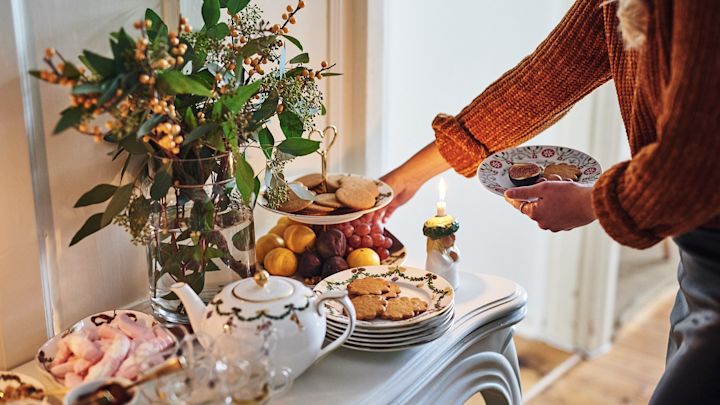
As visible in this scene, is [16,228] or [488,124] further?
[488,124]

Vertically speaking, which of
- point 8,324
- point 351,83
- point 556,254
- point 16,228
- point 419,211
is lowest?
point 556,254

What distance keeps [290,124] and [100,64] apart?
0.38m

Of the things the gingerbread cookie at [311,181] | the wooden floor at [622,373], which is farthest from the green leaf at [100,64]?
the wooden floor at [622,373]

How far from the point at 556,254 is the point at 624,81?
1.58 metres

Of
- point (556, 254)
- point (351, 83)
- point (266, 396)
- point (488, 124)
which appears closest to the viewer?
point (266, 396)

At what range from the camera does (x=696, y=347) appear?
1.13 metres

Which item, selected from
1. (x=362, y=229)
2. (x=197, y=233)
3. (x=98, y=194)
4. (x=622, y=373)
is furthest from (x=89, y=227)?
(x=622, y=373)

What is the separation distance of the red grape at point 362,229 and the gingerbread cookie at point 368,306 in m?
0.23

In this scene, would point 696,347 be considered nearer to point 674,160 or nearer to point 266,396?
point 674,160

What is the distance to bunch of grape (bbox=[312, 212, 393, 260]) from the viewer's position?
1404 mm

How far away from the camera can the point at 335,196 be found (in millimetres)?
1396

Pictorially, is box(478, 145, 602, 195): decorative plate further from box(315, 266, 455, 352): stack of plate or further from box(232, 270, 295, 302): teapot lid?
box(232, 270, 295, 302): teapot lid

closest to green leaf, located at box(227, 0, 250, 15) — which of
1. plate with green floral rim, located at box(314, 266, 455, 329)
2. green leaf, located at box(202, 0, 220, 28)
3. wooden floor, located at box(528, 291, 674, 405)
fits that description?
green leaf, located at box(202, 0, 220, 28)

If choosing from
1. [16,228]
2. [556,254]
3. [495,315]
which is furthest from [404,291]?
[556,254]
